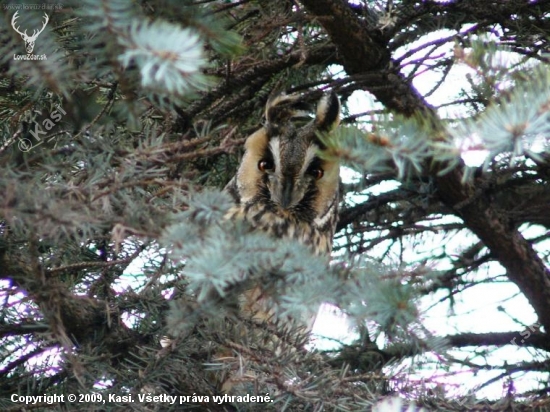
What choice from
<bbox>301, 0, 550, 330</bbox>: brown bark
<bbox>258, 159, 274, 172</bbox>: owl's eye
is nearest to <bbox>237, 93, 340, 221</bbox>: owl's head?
<bbox>258, 159, 274, 172</bbox>: owl's eye

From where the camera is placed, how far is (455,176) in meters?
2.65

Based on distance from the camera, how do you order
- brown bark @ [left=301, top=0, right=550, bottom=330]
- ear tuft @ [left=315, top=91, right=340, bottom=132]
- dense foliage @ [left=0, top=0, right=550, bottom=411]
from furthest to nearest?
ear tuft @ [left=315, top=91, right=340, bottom=132], brown bark @ [left=301, top=0, right=550, bottom=330], dense foliage @ [left=0, top=0, right=550, bottom=411]

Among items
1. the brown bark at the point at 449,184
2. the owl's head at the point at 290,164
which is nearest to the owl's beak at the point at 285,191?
the owl's head at the point at 290,164

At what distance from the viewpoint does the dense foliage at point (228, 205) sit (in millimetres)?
1491

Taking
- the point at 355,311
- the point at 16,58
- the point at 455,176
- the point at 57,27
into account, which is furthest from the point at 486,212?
the point at 16,58

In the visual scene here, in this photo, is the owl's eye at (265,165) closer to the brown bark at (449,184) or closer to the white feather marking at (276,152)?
the white feather marking at (276,152)

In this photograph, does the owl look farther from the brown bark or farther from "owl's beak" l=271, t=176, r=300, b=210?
the brown bark

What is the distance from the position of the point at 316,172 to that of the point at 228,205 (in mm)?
1013

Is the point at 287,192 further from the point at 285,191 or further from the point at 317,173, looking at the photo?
the point at 317,173

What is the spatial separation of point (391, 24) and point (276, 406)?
1242 mm

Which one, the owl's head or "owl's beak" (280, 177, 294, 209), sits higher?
the owl's head

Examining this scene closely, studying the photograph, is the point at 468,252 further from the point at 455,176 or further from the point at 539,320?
the point at 455,176

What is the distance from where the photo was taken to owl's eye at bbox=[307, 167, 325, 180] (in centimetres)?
257

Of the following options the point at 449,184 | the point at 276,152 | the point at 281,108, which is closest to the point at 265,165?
the point at 276,152
